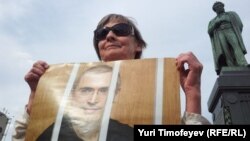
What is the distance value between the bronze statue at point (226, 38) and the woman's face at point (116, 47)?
4862 millimetres

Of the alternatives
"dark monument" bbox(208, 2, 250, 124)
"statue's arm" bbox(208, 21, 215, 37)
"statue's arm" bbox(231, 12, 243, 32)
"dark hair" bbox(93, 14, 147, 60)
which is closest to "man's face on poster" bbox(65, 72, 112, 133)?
"dark hair" bbox(93, 14, 147, 60)

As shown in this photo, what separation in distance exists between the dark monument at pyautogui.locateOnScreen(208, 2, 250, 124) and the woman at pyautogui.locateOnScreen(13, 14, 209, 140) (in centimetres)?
341

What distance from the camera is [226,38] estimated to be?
678 cm

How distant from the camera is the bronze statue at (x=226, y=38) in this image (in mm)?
6492

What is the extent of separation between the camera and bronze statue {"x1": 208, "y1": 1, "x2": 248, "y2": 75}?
6.49 m

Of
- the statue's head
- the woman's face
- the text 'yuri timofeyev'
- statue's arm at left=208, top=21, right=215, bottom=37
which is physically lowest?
the text 'yuri timofeyev'

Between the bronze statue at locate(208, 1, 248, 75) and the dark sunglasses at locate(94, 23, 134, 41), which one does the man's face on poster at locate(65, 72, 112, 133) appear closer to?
the dark sunglasses at locate(94, 23, 134, 41)

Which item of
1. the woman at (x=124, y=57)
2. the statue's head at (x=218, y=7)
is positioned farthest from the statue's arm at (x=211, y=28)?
the woman at (x=124, y=57)

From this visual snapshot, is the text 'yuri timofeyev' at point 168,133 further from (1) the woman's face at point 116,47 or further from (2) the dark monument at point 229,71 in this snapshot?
(2) the dark monument at point 229,71

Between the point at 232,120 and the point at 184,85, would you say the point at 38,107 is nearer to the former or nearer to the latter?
the point at 184,85

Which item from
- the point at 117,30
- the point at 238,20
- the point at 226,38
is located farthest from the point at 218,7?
the point at 117,30

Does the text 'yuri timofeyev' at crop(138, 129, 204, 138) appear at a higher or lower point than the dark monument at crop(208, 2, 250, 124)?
lower

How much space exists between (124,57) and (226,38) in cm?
545

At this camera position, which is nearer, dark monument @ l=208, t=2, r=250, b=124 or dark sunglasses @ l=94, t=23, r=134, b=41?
dark sunglasses @ l=94, t=23, r=134, b=41
